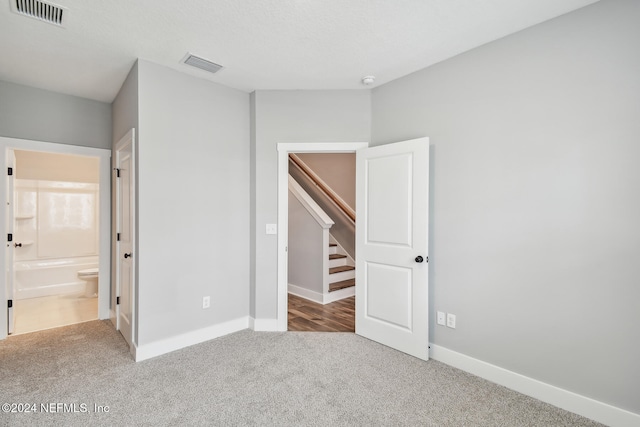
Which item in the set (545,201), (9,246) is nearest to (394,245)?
(545,201)

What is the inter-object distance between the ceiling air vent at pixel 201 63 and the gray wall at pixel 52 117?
183cm

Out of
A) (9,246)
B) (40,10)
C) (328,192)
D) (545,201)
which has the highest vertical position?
(40,10)

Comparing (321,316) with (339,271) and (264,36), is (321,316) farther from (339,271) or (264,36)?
(264,36)

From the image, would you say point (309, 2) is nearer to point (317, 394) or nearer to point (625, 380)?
point (317, 394)

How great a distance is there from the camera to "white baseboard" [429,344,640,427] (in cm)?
184

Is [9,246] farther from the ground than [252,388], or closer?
farther from the ground

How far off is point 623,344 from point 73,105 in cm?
548

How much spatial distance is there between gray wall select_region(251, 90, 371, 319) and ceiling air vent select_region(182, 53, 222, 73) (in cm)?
58

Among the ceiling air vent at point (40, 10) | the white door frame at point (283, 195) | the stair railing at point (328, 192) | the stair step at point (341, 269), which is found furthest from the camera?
the stair railing at point (328, 192)

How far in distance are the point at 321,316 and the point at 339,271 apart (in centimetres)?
111

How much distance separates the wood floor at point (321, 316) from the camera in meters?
3.46

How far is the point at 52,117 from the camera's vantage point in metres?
3.43

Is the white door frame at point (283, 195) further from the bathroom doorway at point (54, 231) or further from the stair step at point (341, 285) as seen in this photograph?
the bathroom doorway at point (54, 231)

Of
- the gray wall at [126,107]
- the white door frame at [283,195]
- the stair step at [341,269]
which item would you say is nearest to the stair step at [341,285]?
the stair step at [341,269]
